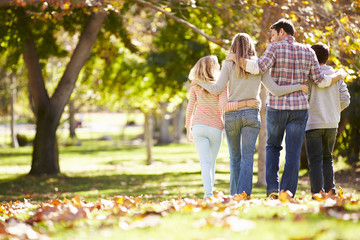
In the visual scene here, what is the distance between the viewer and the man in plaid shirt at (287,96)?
630 centimetres

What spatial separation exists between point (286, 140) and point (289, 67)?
0.85 meters

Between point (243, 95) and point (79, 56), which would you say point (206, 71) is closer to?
point (243, 95)

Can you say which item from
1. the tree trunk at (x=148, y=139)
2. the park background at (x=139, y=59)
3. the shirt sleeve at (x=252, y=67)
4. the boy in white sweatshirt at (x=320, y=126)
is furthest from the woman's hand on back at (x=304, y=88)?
the tree trunk at (x=148, y=139)

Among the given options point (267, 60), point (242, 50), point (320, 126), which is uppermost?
point (242, 50)

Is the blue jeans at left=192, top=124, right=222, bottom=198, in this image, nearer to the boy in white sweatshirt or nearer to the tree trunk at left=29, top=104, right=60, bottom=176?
the boy in white sweatshirt

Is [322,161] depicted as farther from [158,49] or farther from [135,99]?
[135,99]

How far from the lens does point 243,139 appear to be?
6.47 meters

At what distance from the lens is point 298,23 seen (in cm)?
1037

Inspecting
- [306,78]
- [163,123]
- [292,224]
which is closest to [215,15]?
[306,78]

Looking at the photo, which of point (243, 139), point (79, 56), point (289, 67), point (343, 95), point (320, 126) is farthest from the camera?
point (79, 56)

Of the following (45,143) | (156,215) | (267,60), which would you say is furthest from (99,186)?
(156,215)

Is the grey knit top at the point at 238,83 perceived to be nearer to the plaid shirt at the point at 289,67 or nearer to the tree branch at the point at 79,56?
the plaid shirt at the point at 289,67

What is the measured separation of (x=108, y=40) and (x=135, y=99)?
12.7 feet

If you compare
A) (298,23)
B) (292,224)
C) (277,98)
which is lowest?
(292,224)
